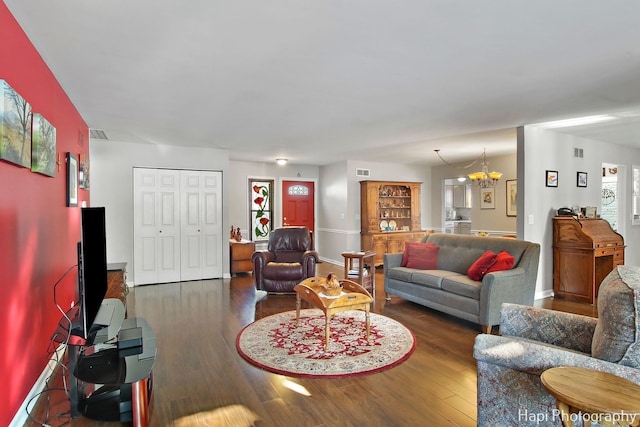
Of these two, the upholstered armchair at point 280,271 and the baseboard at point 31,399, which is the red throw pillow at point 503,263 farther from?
the baseboard at point 31,399

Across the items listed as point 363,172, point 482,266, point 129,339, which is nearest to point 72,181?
point 129,339

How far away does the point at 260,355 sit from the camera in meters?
3.09

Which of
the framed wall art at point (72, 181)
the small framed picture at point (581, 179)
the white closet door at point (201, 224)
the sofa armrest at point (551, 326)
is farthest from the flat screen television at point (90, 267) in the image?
the small framed picture at point (581, 179)

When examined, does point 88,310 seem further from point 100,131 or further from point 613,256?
point 613,256

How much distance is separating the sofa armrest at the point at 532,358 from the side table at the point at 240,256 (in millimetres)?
5554

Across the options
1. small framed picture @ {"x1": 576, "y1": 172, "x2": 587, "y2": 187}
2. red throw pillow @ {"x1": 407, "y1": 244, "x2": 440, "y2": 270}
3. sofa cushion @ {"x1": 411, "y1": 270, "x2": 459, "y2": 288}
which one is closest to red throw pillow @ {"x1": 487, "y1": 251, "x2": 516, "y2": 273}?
sofa cushion @ {"x1": 411, "y1": 270, "x2": 459, "y2": 288}

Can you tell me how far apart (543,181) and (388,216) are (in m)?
3.69

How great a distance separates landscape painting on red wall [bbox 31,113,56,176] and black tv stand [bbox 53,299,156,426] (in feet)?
3.55

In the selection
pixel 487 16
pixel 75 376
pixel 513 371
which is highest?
pixel 487 16

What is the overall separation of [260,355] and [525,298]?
9.39 ft

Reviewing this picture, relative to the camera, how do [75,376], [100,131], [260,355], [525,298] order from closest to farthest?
[75,376] → [260,355] → [525,298] → [100,131]

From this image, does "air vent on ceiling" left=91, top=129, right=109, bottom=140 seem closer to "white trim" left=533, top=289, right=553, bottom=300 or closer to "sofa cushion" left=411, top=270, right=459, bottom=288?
"sofa cushion" left=411, top=270, right=459, bottom=288

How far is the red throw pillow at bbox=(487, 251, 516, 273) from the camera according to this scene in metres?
3.80

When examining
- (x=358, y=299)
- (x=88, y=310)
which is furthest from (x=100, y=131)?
(x=358, y=299)
